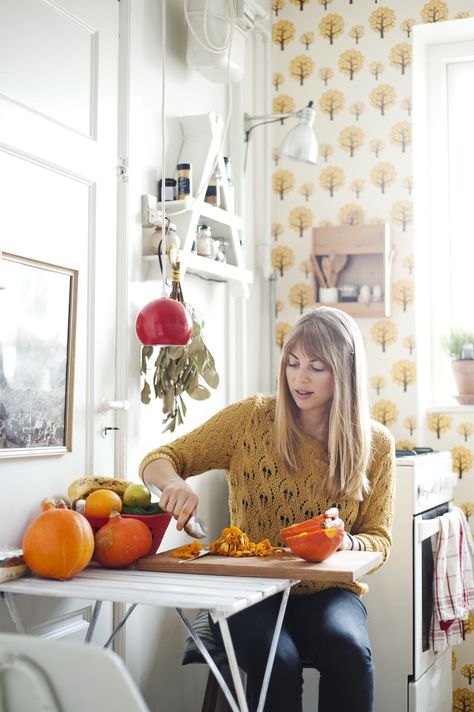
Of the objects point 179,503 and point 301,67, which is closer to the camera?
point 179,503

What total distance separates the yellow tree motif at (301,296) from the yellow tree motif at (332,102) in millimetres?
632

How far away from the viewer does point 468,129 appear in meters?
3.40

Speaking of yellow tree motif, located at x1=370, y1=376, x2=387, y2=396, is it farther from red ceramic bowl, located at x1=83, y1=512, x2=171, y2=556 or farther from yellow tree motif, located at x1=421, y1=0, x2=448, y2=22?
red ceramic bowl, located at x1=83, y1=512, x2=171, y2=556

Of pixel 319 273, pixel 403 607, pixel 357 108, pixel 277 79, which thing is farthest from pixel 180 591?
pixel 277 79

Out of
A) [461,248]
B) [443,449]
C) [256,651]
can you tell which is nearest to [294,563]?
[256,651]

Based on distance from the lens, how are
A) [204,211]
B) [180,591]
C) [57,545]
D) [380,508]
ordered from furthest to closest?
[204,211] < [380,508] < [57,545] < [180,591]

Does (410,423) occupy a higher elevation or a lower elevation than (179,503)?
higher

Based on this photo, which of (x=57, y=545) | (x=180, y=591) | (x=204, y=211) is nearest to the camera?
(x=180, y=591)

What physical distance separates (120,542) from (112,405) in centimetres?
56

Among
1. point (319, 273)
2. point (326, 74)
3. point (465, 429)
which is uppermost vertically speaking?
point (326, 74)

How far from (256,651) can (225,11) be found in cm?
186

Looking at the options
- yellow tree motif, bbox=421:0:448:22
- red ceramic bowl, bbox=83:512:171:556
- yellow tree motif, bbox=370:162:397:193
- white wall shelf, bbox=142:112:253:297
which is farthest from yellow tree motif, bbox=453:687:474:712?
yellow tree motif, bbox=421:0:448:22

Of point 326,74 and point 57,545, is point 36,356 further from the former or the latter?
point 326,74

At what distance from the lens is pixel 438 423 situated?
3207mm
